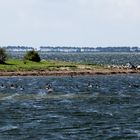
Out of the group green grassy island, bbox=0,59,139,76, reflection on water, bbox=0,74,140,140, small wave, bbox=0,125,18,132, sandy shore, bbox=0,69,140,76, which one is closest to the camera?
reflection on water, bbox=0,74,140,140

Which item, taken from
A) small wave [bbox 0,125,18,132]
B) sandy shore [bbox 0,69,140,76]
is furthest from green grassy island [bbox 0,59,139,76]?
small wave [bbox 0,125,18,132]

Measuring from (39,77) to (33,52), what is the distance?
35.0 m

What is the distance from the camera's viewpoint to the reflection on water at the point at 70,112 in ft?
153

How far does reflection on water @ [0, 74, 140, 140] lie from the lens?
4670 centimetres

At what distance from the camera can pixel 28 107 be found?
212ft

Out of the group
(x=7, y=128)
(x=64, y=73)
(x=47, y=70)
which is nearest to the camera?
(x=7, y=128)

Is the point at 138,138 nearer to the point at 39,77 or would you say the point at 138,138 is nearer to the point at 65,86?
the point at 65,86

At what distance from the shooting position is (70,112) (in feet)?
198

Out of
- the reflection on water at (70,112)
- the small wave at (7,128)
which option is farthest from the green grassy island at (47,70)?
the small wave at (7,128)

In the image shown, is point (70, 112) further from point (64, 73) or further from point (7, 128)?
point (64, 73)

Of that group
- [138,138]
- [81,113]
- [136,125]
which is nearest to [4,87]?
[81,113]

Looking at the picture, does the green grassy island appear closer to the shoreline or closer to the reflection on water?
the shoreline

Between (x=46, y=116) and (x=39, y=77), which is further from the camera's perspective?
(x=39, y=77)

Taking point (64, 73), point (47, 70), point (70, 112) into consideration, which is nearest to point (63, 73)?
point (64, 73)
